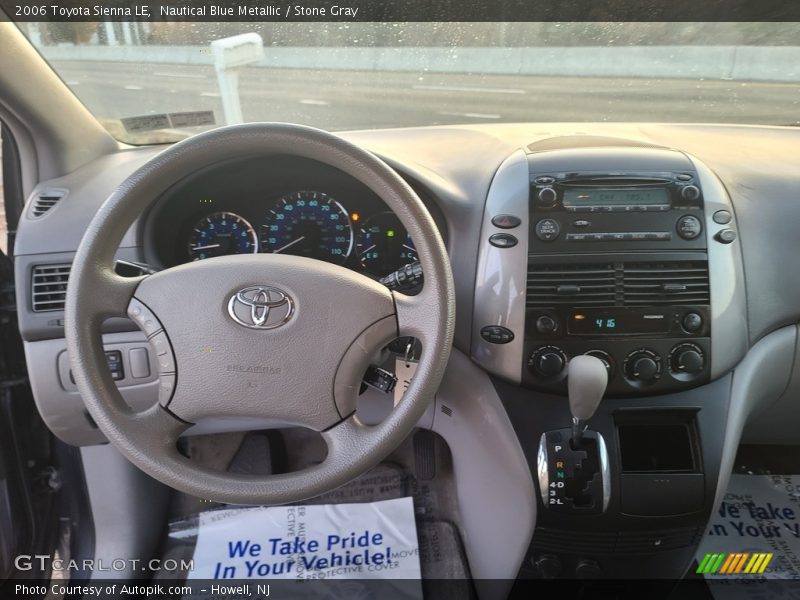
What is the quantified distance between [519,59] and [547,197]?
1.48 ft

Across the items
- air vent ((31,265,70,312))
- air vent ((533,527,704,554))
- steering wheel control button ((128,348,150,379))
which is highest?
air vent ((31,265,70,312))

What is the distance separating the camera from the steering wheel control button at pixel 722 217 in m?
1.53

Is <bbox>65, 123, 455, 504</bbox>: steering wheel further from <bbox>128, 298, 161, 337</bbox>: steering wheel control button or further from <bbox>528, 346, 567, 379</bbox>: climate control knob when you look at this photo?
<bbox>528, 346, 567, 379</bbox>: climate control knob

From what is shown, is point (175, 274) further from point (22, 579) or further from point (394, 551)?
point (22, 579)

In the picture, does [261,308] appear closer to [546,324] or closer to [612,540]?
[546,324]

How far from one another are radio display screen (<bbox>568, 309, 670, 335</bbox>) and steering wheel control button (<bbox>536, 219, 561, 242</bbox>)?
200mm

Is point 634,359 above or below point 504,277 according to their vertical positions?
below

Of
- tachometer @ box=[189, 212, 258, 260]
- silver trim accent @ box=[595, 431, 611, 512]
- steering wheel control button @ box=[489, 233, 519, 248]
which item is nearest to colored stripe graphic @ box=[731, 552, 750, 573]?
silver trim accent @ box=[595, 431, 611, 512]

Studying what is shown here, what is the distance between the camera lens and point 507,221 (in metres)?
1.51

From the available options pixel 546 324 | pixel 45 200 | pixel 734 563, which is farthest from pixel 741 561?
pixel 45 200

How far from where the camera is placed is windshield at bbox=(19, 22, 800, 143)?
156 centimetres

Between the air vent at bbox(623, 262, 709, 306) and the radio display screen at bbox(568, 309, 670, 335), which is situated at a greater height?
the air vent at bbox(623, 262, 709, 306)

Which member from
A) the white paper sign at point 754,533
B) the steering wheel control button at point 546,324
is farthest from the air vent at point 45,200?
the white paper sign at point 754,533

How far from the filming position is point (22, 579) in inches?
73.5
